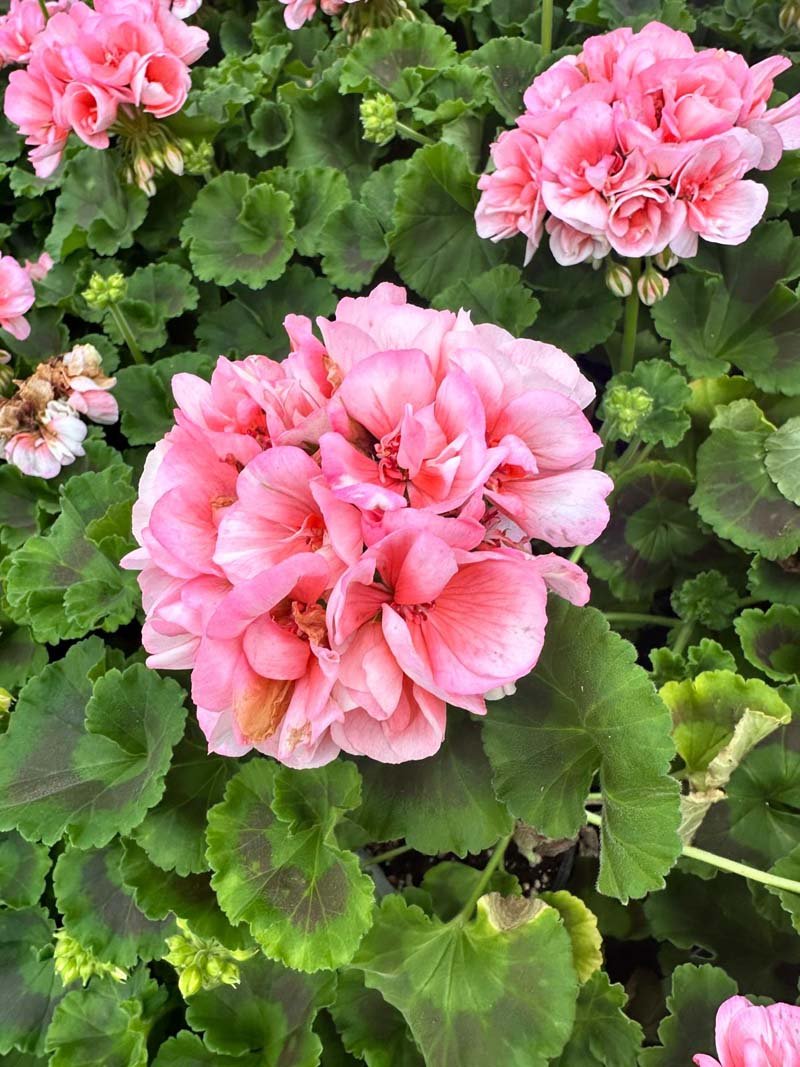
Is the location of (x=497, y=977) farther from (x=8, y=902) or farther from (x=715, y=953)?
(x=8, y=902)

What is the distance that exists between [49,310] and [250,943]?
4.30 ft

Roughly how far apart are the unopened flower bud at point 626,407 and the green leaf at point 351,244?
0.58 m

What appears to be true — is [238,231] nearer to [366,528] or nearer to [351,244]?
[351,244]

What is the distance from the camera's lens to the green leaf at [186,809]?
1.03 m

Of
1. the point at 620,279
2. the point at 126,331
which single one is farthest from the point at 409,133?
the point at 126,331

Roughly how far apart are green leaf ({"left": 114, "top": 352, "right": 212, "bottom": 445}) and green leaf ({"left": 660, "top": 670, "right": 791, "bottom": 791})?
3.36 feet

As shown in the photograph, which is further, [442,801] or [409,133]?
[409,133]

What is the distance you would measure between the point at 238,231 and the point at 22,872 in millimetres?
1241

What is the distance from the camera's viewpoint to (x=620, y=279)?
130 cm

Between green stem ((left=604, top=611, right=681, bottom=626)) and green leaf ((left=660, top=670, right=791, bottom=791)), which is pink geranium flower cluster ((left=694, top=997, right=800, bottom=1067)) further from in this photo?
green stem ((left=604, top=611, right=681, bottom=626))

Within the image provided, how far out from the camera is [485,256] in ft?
5.05

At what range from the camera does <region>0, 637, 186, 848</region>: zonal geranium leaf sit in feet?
3.36

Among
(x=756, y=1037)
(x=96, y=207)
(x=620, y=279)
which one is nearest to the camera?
(x=756, y=1037)

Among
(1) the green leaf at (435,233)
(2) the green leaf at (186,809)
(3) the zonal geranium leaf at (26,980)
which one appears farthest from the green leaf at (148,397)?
(3) the zonal geranium leaf at (26,980)
